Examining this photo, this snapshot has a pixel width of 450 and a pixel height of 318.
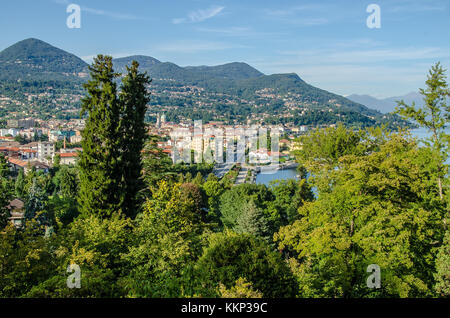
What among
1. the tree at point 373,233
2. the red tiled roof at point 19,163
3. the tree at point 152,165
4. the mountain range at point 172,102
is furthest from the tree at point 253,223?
the mountain range at point 172,102

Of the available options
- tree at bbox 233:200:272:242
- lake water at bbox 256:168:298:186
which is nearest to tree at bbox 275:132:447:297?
tree at bbox 233:200:272:242

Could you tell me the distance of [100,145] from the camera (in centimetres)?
1034

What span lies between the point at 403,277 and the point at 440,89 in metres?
4.60

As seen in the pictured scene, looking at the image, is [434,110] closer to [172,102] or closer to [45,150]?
[45,150]

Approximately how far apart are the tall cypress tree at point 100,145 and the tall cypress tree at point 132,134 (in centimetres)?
41

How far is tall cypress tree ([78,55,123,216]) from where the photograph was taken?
10.2 meters

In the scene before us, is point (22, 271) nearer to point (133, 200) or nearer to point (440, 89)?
point (133, 200)

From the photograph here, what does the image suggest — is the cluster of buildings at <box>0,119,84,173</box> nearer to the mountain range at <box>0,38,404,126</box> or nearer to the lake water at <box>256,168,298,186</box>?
the lake water at <box>256,168,298,186</box>

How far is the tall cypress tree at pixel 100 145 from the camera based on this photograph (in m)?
10.2

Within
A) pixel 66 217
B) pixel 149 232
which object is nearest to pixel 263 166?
pixel 66 217

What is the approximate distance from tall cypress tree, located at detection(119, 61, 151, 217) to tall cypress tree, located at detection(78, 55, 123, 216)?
1.33 feet

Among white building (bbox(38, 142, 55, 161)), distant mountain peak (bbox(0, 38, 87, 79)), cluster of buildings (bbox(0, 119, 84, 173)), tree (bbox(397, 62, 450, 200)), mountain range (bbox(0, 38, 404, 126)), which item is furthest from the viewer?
distant mountain peak (bbox(0, 38, 87, 79))

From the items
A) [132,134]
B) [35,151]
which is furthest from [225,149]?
[132,134]

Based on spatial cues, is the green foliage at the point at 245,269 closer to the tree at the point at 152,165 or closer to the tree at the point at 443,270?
the tree at the point at 443,270
